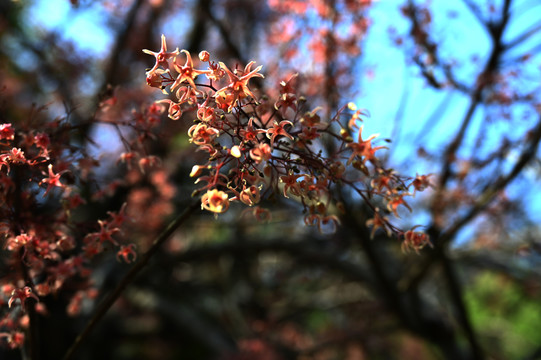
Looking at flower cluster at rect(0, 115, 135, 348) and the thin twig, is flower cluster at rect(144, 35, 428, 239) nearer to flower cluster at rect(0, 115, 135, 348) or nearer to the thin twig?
the thin twig

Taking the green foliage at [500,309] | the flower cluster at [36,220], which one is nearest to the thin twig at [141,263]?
the flower cluster at [36,220]

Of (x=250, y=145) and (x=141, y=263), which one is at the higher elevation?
(x=250, y=145)

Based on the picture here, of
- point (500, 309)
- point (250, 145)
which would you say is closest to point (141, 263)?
point (250, 145)

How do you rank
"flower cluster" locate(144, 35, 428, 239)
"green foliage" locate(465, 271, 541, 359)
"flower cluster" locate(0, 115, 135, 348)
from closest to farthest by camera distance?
"flower cluster" locate(144, 35, 428, 239) < "flower cluster" locate(0, 115, 135, 348) < "green foliage" locate(465, 271, 541, 359)

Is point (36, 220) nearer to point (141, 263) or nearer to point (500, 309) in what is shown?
point (141, 263)

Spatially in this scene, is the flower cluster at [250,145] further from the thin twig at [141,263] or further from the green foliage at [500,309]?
the green foliage at [500,309]

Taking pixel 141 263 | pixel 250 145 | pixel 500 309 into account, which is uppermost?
pixel 500 309

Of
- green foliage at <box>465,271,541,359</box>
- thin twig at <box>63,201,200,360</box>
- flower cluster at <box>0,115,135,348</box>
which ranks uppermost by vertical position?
green foliage at <box>465,271,541,359</box>

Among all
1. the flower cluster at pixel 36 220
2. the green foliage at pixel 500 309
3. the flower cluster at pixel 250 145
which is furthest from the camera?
the green foliage at pixel 500 309

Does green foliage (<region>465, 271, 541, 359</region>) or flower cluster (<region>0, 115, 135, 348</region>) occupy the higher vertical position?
green foliage (<region>465, 271, 541, 359</region>)

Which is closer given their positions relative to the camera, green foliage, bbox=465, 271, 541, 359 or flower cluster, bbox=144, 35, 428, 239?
flower cluster, bbox=144, 35, 428, 239

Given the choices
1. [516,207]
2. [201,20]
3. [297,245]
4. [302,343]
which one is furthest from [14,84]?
[516,207]

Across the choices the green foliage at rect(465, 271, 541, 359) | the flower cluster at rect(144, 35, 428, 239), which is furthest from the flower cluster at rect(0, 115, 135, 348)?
the green foliage at rect(465, 271, 541, 359)
